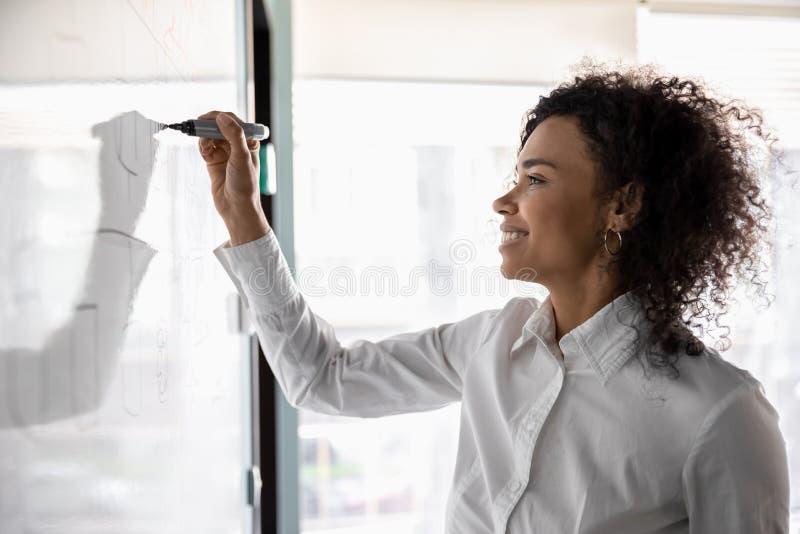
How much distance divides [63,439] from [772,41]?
258cm

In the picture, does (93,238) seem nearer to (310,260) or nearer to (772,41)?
(310,260)

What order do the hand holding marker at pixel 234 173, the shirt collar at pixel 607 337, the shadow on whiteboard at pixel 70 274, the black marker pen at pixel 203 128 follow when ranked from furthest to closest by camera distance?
the shirt collar at pixel 607 337
the hand holding marker at pixel 234 173
the black marker pen at pixel 203 128
the shadow on whiteboard at pixel 70 274

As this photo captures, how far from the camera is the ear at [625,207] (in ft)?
2.88

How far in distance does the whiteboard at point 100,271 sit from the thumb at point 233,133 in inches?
1.2

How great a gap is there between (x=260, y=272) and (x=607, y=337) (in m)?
0.46

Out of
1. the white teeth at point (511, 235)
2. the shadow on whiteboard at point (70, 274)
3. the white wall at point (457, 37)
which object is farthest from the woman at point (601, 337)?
the white wall at point (457, 37)

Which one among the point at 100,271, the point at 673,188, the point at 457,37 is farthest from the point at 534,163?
the point at 457,37

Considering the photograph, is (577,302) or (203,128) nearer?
(203,128)

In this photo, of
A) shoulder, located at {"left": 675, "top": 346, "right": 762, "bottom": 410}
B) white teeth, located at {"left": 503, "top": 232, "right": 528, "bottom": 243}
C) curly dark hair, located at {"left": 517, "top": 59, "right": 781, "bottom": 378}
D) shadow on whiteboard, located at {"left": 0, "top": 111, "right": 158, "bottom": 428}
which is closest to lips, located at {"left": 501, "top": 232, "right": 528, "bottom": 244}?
white teeth, located at {"left": 503, "top": 232, "right": 528, "bottom": 243}

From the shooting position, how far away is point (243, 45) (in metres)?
1.11

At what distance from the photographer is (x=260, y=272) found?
855 millimetres

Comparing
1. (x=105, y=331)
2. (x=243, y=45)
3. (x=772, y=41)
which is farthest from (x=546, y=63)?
(x=105, y=331)

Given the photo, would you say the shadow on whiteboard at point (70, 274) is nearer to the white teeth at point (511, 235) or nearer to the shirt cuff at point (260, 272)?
the shirt cuff at point (260, 272)

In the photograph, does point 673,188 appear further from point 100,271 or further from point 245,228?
point 100,271
